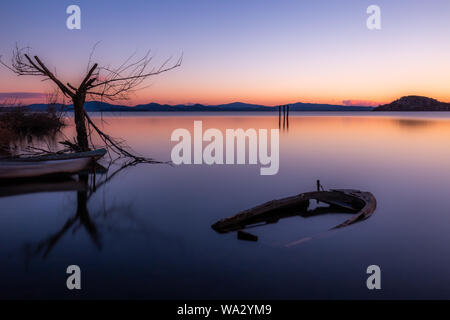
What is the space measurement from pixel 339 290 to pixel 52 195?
13.1 metres

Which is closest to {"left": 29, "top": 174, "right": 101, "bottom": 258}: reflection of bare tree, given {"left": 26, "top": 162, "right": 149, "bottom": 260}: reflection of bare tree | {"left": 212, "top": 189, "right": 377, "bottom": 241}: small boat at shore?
{"left": 26, "top": 162, "right": 149, "bottom": 260}: reflection of bare tree

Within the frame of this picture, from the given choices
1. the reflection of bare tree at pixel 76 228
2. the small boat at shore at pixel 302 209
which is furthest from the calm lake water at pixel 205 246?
the small boat at shore at pixel 302 209

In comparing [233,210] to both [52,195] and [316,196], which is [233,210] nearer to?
[316,196]

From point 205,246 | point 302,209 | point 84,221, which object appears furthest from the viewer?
point 302,209

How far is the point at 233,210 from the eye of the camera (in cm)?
1430

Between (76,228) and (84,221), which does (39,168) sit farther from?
(76,228)

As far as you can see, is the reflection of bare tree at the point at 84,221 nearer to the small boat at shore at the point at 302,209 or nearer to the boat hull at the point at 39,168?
the boat hull at the point at 39,168

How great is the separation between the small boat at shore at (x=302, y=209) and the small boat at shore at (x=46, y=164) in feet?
34.2

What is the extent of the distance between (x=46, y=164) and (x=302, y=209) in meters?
12.4

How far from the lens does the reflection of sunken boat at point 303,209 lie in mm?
10555

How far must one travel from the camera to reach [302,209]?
41.9 ft

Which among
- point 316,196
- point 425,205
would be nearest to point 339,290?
point 316,196

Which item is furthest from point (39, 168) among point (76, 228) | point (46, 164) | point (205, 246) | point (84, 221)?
point (205, 246)
